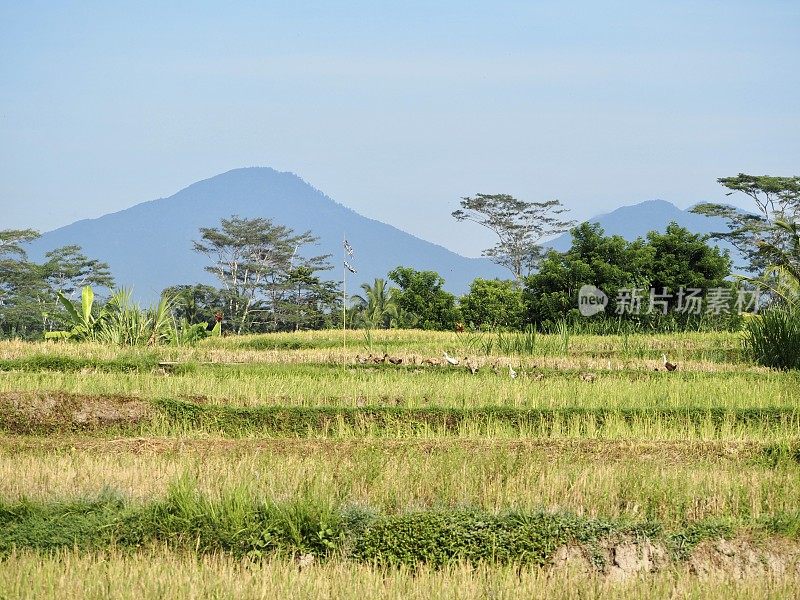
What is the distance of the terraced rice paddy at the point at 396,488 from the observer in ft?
19.1

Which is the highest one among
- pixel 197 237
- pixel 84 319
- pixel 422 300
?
pixel 197 237

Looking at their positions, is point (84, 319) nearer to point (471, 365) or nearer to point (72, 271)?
point (471, 365)

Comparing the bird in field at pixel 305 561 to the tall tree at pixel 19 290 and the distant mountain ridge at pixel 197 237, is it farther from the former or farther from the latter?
the distant mountain ridge at pixel 197 237

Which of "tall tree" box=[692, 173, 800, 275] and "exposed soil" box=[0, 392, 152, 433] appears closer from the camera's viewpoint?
"exposed soil" box=[0, 392, 152, 433]

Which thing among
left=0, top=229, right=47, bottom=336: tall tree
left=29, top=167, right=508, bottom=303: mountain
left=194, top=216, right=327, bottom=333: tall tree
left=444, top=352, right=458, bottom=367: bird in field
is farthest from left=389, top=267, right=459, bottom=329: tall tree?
left=29, top=167, right=508, bottom=303: mountain

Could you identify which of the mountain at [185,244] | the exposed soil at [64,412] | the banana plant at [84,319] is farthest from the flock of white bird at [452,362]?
the mountain at [185,244]

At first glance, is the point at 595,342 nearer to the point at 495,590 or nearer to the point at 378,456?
the point at 378,456

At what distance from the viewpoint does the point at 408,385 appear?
1288 centimetres

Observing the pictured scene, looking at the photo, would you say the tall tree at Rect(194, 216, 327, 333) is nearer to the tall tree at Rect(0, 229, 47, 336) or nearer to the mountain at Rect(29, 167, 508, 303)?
the tall tree at Rect(0, 229, 47, 336)

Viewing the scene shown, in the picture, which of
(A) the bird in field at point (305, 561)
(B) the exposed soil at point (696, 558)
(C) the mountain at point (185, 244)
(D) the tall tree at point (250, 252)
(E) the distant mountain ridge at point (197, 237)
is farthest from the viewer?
(E) the distant mountain ridge at point (197, 237)

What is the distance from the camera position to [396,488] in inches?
288

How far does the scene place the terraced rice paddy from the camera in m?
5.83

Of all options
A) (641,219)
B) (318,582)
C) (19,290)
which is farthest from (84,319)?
(641,219)

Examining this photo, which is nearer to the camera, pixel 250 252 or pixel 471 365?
pixel 471 365
